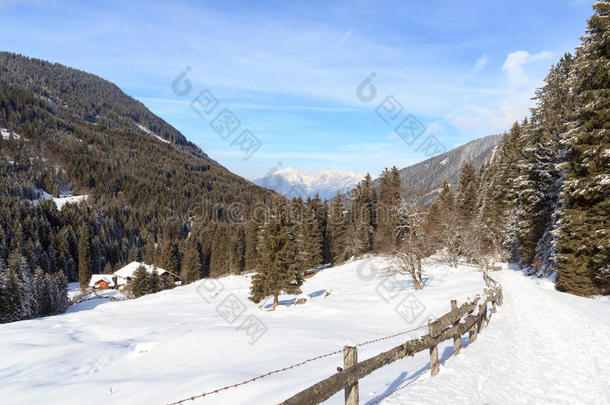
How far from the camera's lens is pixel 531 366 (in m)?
7.95

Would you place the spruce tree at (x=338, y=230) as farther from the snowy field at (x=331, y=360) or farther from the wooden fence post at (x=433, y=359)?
the wooden fence post at (x=433, y=359)

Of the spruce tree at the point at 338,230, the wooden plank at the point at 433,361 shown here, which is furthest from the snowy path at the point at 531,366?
the spruce tree at the point at 338,230

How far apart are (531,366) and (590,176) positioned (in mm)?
14614

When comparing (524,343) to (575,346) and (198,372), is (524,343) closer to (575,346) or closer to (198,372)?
(575,346)

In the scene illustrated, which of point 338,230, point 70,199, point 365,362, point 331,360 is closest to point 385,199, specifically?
point 338,230

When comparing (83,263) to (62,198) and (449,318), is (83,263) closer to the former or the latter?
(62,198)

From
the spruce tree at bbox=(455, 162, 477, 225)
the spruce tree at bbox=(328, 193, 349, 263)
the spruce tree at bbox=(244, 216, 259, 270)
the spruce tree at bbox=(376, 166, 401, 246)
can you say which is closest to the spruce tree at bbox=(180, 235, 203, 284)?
the spruce tree at bbox=(244, 216, 259, 270)

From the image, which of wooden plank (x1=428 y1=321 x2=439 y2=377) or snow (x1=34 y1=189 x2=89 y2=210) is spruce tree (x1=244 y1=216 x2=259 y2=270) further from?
snow (x1=34 y1=189 x2=89 y2=210)

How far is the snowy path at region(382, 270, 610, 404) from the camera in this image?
6117 millimetres

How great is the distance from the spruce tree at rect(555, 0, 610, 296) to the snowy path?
4.88 m

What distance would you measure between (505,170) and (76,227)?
13200 centimetres

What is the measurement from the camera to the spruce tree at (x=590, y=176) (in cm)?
1659

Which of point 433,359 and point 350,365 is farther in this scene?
point 433,359

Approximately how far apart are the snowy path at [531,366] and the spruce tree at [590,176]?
4.88 m
